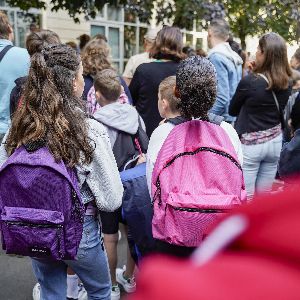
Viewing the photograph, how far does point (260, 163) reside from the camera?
4.03 meters

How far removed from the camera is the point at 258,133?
390cm

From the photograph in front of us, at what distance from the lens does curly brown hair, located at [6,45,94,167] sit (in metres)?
2.01

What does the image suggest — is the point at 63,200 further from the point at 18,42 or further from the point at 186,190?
the point at 18,42

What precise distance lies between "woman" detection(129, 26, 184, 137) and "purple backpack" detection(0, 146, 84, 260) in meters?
2.23

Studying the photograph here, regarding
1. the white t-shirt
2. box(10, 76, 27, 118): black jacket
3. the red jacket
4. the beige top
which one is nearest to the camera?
the red jacket

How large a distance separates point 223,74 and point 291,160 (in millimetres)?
2486

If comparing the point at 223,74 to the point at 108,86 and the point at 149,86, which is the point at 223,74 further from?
the point at 108,86

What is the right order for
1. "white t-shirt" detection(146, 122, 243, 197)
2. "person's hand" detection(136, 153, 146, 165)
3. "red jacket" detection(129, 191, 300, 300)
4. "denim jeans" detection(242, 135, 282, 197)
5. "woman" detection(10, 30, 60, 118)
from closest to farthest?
"red jacket" detection(129, 191, 300, 300) < "white t-shirt" detection(146, 122, 243, 197) < "person's hand" detection(136, 153, 146, 165) < "woman" detection(10, 30, 60, 118) < "denim jeans" detection(242, 135, 282, 197)

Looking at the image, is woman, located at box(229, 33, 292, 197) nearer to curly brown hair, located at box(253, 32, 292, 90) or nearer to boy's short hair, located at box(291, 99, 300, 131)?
curly brown hair, located at box(253, 32, 292, 90)

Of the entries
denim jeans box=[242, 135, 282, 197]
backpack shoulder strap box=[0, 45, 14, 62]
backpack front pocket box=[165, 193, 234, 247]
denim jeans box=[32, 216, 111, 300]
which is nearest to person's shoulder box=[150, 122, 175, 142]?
backpack front pocket box=[165, 193, 234, 247]

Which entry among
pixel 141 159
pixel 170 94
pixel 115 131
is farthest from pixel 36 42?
pixel 170 94

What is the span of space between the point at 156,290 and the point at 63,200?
1.49m

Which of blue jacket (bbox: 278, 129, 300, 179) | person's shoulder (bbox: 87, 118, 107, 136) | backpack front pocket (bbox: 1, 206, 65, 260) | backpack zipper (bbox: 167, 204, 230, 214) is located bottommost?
backpack front pocket (bbox: 1, 206, 65, 260)

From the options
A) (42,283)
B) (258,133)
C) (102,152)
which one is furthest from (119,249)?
(102,152)
